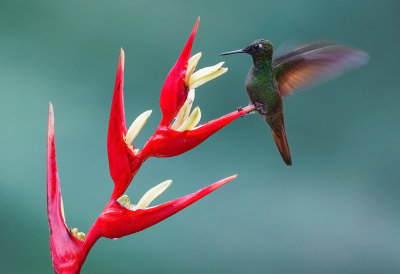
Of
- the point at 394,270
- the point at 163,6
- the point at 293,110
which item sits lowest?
the point at 394,270

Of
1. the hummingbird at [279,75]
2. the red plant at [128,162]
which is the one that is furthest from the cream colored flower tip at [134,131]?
the hummingbird at [279,75]

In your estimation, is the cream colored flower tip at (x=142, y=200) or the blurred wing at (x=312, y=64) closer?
the cream colored flower tip at (x=142, y=200)

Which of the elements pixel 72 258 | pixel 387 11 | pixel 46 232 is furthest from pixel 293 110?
pixel 72 258

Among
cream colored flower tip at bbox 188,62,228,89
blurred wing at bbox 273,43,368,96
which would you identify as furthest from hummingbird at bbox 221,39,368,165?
cream colored flower tip at bbox 188,62,228,89

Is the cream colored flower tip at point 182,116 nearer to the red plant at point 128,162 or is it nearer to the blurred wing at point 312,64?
the red plant at point 128,162

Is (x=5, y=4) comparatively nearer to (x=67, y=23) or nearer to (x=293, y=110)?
(x=67, y=23)

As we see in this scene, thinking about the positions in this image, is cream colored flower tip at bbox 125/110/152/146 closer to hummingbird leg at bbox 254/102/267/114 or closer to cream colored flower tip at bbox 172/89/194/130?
cream colored flower tip at bbox 172/89/194/130
